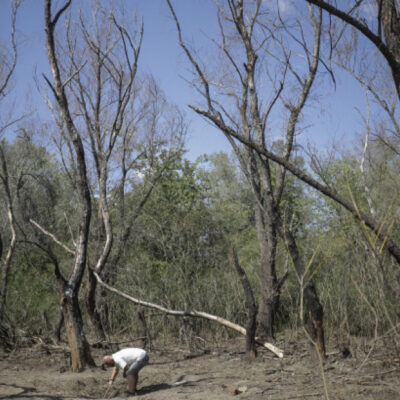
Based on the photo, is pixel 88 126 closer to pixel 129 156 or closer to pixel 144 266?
pixel 129 156

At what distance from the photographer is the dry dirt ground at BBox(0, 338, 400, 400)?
15.4 feet

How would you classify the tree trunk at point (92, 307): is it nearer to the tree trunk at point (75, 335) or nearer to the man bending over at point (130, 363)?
the tree trunk at point (75, 335)

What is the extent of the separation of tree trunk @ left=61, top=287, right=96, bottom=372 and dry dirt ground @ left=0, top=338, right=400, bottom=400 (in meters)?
0.16

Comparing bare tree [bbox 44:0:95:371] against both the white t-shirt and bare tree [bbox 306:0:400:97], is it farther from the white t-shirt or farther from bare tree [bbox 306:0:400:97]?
bare tree [bbox 306:0:400:97]

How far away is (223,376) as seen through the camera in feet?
20.4

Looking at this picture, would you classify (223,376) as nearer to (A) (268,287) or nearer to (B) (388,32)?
(A) (268,287)

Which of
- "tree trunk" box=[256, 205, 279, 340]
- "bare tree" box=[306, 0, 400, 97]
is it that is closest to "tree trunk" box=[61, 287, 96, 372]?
"tree trunk" box=[256, 205, 279, 340]

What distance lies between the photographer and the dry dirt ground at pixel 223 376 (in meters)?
4.70

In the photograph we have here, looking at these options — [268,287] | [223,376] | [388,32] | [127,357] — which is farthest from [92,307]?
[388,32]

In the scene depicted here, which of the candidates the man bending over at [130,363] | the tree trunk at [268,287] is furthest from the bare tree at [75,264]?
the tree trunk at [268,287]

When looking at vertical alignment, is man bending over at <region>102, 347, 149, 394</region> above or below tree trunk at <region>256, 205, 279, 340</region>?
below

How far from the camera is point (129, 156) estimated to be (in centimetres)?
1351

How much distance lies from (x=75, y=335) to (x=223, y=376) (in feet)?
8.36

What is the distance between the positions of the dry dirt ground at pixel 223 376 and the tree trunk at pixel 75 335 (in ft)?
0.54
